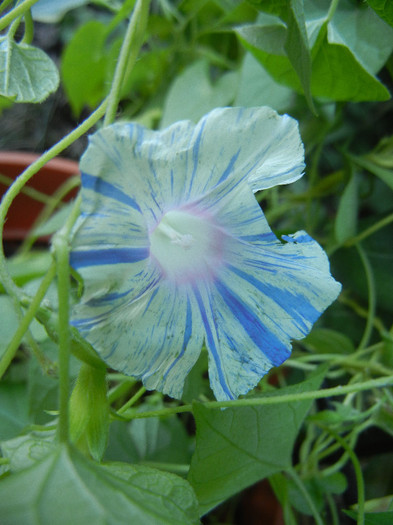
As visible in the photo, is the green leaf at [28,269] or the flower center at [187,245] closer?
the flower center at [187,245]

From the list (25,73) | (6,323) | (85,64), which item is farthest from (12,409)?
(85,64)

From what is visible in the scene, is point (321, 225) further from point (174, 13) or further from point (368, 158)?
point (174, 13)

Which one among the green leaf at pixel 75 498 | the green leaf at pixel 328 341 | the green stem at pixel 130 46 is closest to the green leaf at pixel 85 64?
the green stem at pixel 130 46

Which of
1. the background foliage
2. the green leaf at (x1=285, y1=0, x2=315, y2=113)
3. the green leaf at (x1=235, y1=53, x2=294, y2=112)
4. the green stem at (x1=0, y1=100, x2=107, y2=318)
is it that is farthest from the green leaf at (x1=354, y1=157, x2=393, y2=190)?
the green stem at (x1=0, y1=100, x2=107, y2=318)

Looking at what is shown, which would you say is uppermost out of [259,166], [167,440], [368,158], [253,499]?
[259,166]

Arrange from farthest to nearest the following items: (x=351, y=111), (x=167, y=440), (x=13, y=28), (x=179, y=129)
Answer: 1. (x=351, y=111)
2. (x=167, y=440)
3. (x=13, y=28)
4. (x=179, y=129)

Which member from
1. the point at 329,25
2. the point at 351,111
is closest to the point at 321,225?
the point at 351,111

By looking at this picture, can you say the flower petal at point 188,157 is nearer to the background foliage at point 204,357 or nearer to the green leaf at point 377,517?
the background foliage at point 204,357
